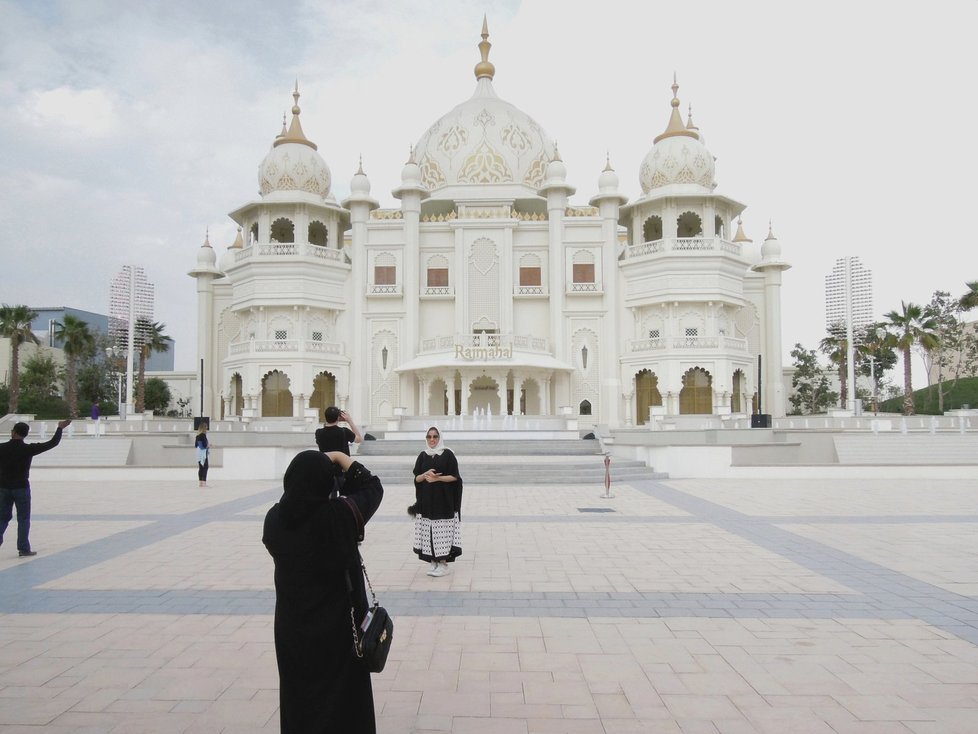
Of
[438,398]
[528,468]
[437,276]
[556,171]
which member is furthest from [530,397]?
[528,468]

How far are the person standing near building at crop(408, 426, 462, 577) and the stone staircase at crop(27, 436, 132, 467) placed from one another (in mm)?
19930

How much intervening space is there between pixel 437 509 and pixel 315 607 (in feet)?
13.9

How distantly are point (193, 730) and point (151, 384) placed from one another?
164ft

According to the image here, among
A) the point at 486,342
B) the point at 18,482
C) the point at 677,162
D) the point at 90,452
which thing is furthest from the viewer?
the point at 677,162

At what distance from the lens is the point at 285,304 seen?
34.6 meters

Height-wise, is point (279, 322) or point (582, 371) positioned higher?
point (279, 322)

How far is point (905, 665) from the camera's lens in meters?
4.50

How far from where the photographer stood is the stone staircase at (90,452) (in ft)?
76.4

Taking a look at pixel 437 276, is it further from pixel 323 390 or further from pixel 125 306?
pixel 125 306

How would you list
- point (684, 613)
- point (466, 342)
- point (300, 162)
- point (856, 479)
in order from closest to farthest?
point (684, 613)
point (856, 479)
point (466, 342)
point (300, 162)

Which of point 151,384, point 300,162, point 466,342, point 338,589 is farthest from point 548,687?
point 151,384

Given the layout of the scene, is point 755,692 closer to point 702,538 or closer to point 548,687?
point 548,687

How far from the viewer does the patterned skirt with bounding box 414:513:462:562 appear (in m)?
7.15

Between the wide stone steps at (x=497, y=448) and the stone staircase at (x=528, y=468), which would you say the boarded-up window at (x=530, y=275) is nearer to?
the wide stone steps at (x=497, y=448)
